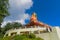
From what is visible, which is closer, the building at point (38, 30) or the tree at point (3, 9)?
the building at point (38, 30)

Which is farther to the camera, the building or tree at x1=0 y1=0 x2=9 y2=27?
tree at x1=0 y1=0 x2=9 y2=27

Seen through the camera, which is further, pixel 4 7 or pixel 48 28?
pixel 4 7

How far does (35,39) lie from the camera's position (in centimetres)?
3928

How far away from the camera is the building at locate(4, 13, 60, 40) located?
42222mm

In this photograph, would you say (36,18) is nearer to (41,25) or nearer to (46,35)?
(41,25)

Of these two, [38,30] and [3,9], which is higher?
[3,9]

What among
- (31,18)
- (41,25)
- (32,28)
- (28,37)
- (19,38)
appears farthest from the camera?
(31,18)

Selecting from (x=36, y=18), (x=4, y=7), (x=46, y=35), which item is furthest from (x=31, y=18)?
(x=46, y=35)

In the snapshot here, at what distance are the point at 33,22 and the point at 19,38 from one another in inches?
559

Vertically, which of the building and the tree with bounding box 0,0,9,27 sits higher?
the tree with bounding box 0,0,9,27

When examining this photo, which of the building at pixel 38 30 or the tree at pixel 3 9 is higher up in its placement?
the tree at pixel 3 9

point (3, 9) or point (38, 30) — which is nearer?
point (38, 30)

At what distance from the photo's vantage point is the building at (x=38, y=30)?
42222mm

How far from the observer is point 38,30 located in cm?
4619
